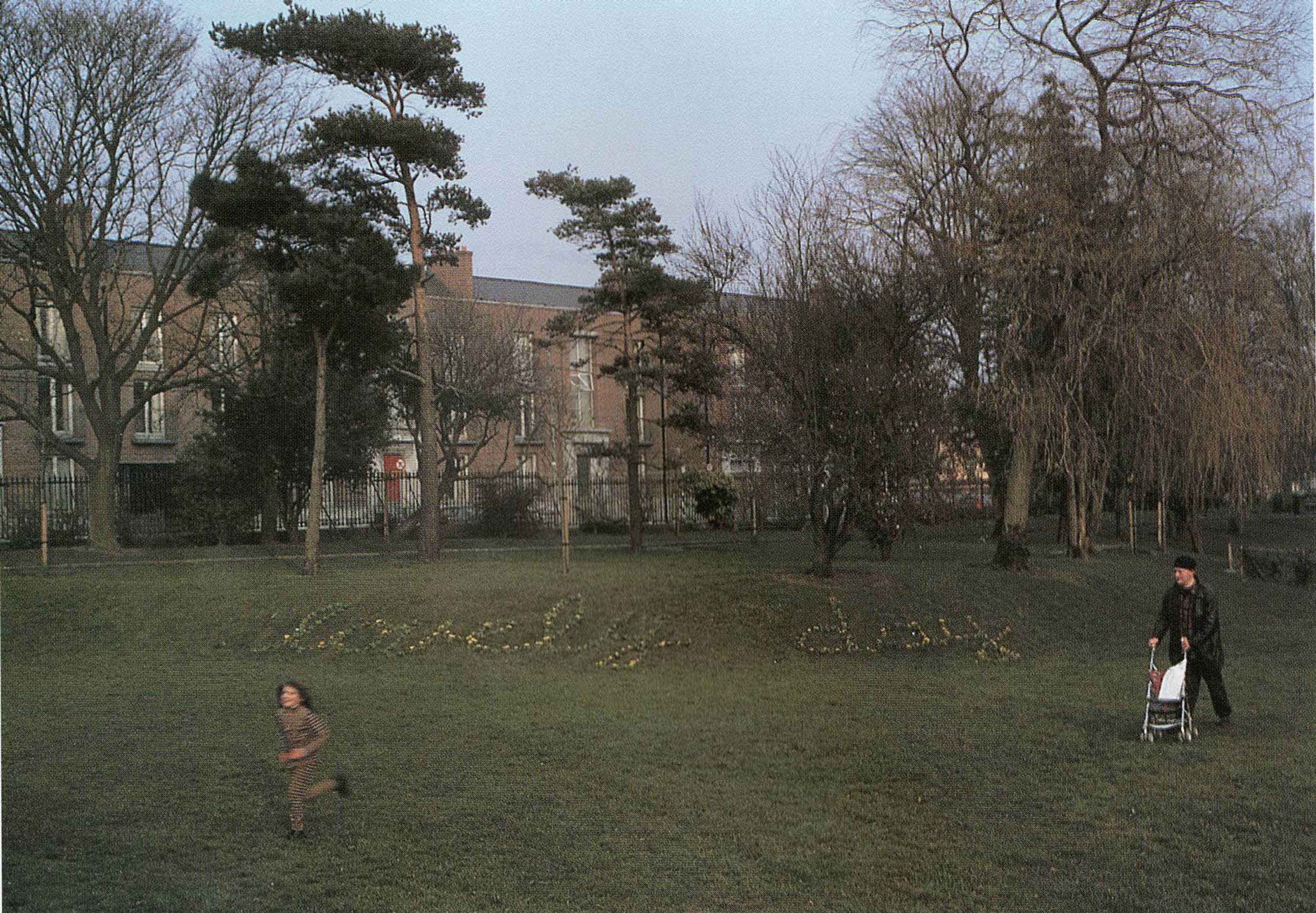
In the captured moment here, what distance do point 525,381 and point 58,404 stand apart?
27.8 ft

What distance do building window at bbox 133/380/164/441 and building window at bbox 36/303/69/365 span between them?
2909 millimetres

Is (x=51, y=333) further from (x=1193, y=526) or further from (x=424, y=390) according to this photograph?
(x=1193, y=526)

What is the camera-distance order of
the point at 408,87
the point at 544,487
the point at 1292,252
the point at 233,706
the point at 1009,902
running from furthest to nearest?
the point at 544,487 → the point at 1292,252 → the point at 408,87 → the point at 233,706 → the point at 1009,902

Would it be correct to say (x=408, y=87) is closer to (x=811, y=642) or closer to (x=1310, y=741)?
(x=811, y=642)

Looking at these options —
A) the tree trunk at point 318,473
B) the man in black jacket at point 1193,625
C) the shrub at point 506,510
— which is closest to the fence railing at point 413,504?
the shrub at point 506,510

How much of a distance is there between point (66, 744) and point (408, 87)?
859cm

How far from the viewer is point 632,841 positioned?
5.92m

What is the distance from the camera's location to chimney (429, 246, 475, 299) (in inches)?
605

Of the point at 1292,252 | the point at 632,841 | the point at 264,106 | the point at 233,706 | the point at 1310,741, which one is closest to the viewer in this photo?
the point at 632,841

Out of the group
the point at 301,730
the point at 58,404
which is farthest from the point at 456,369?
the point at 301,730

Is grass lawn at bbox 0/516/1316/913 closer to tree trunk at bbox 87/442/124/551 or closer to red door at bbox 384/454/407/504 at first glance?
tree trunk at bbox 87/442/124/551

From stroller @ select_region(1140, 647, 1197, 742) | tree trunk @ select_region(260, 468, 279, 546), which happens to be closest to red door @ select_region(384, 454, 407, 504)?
tree trunk @ select_region(260, 468, 279, 546)

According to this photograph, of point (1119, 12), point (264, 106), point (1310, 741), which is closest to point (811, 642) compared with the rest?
point (1310, 741)

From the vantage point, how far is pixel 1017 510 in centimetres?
1681
